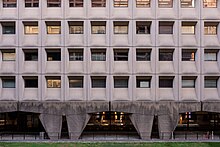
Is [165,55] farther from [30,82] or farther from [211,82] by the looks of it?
[30,82]

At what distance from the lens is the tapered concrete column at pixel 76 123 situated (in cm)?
2866

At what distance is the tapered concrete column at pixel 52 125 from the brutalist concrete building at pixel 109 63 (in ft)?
0.34

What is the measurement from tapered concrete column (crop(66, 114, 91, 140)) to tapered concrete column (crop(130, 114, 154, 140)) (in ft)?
17.6

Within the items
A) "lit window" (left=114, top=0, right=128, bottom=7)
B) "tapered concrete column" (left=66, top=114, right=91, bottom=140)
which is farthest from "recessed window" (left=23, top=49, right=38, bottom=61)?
"lit window" (left=114, top=0, right=128, bottom=7)

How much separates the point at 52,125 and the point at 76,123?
2526mm

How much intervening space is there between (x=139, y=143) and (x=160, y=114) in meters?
3.94

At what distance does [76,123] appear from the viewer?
2869 cm

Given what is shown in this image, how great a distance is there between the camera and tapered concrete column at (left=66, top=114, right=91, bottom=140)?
28.7 meters

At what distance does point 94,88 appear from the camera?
96.1 feet

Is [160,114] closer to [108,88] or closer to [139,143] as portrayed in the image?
[139,143]

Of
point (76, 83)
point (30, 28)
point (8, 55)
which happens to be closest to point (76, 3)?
point (30, 28)

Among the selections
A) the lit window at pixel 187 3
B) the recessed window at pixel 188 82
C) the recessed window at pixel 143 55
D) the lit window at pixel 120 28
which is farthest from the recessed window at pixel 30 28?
the recessed window at pixel 188 82

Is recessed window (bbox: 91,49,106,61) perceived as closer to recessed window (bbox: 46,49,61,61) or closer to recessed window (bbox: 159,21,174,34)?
recessed window (bbox: 46,49,61,61)

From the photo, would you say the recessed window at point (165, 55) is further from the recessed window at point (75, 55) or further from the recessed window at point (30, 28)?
the recessed window at point (30, 28)
